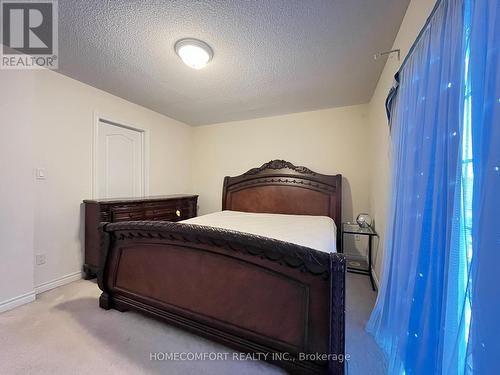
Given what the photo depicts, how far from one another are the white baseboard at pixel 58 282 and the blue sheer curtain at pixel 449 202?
10.6 feet

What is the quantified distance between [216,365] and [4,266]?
2.15 m

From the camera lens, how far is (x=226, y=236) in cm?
143

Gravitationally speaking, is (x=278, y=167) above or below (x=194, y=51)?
below

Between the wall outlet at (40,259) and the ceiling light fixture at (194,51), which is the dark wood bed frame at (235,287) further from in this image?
the ceiling light fixture at (194,51)

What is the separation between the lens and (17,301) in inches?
79.7

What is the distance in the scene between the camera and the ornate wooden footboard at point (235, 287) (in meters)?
1.21

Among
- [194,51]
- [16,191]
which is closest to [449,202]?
[194,51]

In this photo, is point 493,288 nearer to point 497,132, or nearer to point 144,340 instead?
point 497,132

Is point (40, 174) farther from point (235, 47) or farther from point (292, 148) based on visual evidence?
point (292, 148)

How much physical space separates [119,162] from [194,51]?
2.14 metres

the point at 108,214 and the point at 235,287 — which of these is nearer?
the point at 235,287

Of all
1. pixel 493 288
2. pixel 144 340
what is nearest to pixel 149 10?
pixel 493 288

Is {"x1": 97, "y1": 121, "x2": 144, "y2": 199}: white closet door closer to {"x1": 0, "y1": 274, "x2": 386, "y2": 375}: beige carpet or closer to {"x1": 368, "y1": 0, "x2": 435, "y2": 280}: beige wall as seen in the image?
{"x1": 0, "y1": 274, "x2": 386, "y2": 375}: beige carpet

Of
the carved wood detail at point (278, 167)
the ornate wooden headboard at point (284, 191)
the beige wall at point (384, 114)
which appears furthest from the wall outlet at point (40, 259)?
the beige wall at point (384, 114)
